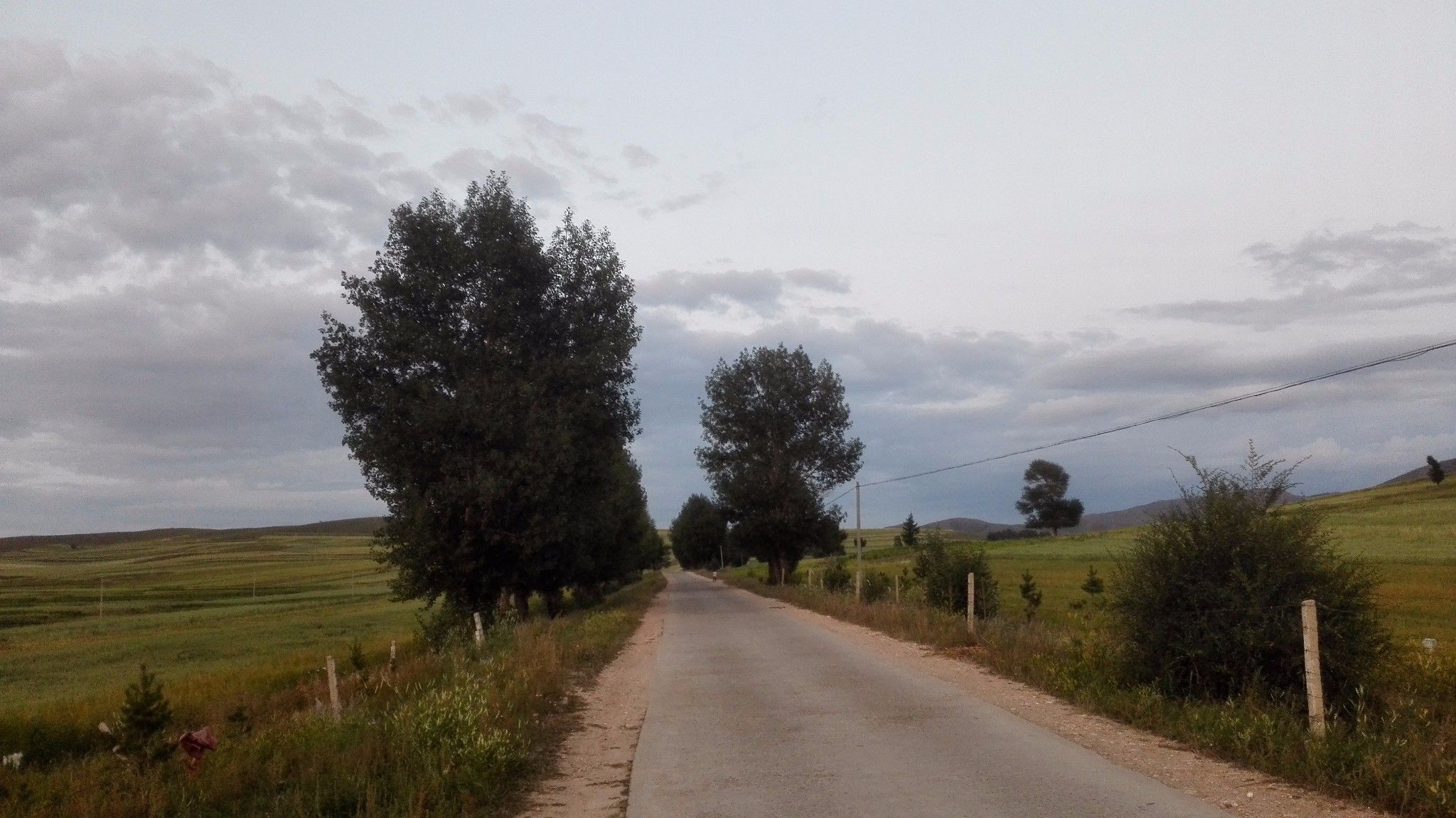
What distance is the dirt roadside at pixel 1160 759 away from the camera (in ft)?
20.7

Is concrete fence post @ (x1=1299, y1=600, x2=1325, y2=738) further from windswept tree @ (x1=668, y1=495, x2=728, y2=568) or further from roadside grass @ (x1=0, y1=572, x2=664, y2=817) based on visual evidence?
windswept tree @ (x1=668, y1=495, x2=728, y2=568)

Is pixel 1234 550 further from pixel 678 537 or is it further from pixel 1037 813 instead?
pixel 678 537

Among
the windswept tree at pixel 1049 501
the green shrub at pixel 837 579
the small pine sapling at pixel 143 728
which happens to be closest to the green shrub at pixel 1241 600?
the small pine sapling at pixel 143 728

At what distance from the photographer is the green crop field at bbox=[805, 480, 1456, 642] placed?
73.8 ft

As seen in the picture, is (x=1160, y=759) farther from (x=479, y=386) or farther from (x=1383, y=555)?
(x=1383, y=555)

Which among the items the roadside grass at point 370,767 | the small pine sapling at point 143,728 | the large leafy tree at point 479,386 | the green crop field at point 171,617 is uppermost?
the large leafy tree at point 479,386

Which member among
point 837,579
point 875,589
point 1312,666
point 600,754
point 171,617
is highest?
point 1312,666

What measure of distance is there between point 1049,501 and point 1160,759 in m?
117

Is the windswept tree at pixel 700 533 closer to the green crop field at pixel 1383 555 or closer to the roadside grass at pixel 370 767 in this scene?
the green crop field at pixel 1383 555

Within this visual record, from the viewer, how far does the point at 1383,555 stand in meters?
38.8

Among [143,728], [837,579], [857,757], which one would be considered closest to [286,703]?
[143,728]

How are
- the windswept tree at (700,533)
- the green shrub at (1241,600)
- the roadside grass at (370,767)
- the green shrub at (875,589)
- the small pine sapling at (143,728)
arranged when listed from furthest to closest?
the windswept tree at (700,533), the green shrub at (875,589), the green shrub at (1241,600), the small pine sapling at (143,728), the roadside grass at (370,767)

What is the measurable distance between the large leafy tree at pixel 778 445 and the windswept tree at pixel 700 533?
41.4 m

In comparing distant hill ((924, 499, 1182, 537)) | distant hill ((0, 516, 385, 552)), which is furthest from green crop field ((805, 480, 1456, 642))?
distant hill ((0, 516, 385, 552))
